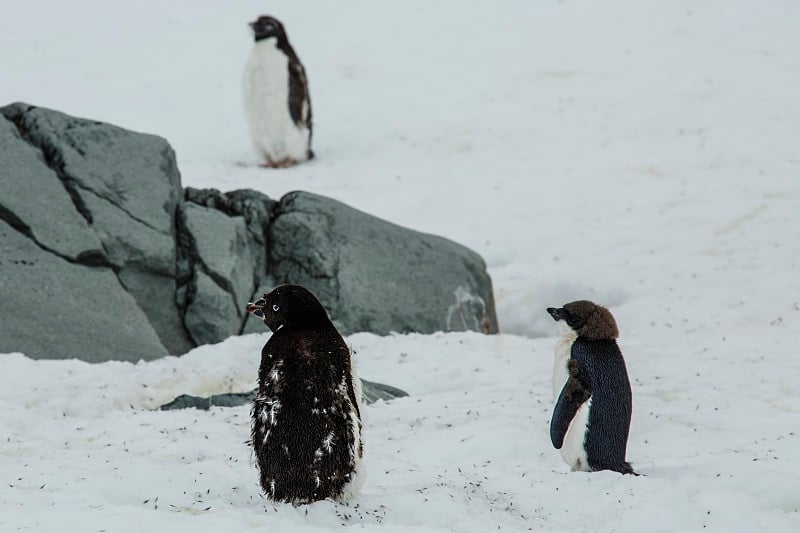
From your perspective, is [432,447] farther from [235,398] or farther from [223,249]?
[223,249]

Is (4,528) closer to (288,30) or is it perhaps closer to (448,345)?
(448,345)

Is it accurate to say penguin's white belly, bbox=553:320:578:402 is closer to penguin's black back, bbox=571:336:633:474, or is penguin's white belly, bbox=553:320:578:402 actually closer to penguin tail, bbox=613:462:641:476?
penguin's black back, bbox=571:336:633:474

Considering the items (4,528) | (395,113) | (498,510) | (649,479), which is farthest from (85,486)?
(395,113)

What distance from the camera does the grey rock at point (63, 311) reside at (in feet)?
27.4

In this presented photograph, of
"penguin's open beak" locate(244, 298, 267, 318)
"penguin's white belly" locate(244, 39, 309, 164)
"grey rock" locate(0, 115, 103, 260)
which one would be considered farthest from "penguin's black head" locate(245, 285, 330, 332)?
"penguin's white belly" locate(244, 39, 309, 164)

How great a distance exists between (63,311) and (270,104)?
7249mm

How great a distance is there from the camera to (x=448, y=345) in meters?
9.01

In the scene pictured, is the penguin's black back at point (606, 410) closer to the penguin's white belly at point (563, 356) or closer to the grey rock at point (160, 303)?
the penguin's white belly at point (563, 356)

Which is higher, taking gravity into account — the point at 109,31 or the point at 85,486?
the point at 109,31

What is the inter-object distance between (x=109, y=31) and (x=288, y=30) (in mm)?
3674

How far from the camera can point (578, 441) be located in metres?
5.87

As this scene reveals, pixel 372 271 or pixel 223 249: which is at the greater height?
pixel 223 249

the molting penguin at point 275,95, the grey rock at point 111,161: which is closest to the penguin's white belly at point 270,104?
the molting penguin at point 275,95

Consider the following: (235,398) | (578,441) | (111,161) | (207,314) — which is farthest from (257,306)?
(111,161)
